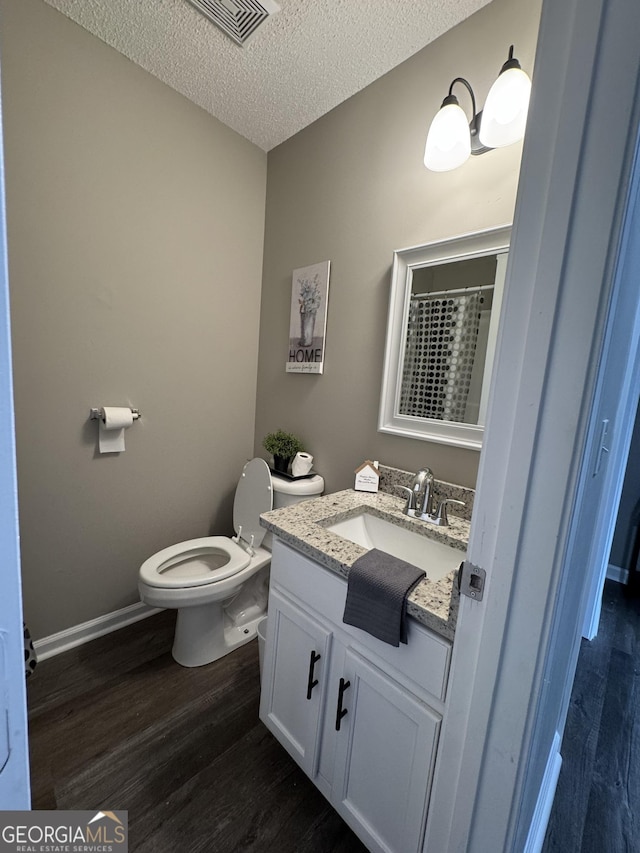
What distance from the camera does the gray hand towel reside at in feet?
2.77

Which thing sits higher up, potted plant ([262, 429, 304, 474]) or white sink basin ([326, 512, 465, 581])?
potted plant ([262, 429, 304, 474])

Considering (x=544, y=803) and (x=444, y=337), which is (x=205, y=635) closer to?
(x=544, y=803)

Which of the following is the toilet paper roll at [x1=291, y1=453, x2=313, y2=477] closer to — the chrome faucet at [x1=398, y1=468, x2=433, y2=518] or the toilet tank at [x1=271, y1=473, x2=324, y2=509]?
the toilet tank at [x1=271, y1=473, x2=324, y2=509]

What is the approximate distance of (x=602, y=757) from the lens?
137 cm

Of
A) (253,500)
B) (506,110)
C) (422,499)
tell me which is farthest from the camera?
(253,500)

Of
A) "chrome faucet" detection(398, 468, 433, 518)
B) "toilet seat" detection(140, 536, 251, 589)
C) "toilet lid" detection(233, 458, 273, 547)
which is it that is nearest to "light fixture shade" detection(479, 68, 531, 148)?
"chrome faucet" detection(398, 468, 433, 518)

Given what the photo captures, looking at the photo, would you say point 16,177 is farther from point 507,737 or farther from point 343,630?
point 507,737

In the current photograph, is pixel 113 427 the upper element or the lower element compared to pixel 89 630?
upper

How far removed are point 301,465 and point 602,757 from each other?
63.6 inches

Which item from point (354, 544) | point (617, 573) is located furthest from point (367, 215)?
point (617, 573)

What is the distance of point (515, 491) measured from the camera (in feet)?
1.94

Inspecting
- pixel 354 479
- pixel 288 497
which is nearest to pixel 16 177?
pixel 288 497

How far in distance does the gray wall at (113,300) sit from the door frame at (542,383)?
65.3 inches

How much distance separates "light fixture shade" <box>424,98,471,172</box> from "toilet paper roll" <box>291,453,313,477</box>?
50.9 inches
